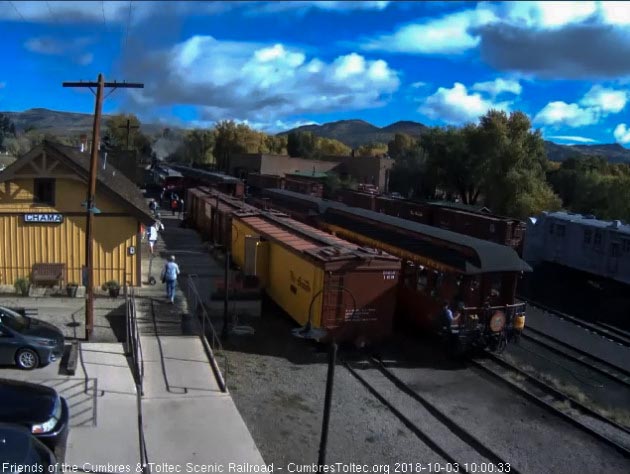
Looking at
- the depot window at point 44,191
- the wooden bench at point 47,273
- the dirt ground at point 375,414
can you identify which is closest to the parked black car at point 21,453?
the dirt ground at point 375,414

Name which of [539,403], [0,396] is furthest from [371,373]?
[0,396]

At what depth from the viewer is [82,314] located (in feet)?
57.0

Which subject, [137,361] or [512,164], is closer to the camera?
[137,361]

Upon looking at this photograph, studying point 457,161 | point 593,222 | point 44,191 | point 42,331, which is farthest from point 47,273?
point 457,161

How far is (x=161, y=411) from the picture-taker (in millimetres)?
10820

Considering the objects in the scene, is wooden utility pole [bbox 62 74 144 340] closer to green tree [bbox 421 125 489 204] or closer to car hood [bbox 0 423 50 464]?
car hood [bbox 0 423 50 464]

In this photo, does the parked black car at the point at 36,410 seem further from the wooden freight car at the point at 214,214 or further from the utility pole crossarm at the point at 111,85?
the wooden freight car at the point at 214,214

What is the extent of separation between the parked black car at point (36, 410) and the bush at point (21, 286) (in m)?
10.2

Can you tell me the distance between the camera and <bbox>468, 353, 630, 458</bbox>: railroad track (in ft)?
38.1

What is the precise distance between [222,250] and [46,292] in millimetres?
10811

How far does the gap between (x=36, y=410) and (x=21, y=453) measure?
2011 mm

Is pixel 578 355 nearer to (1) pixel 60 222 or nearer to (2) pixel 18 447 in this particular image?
(2) pixel 18 447

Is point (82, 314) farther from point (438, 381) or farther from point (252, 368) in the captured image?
point (438, 381)

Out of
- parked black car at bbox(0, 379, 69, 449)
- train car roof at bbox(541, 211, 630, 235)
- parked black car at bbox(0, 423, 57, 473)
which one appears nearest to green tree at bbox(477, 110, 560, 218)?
train car roof at bbox(541, 211, 630, 235)
